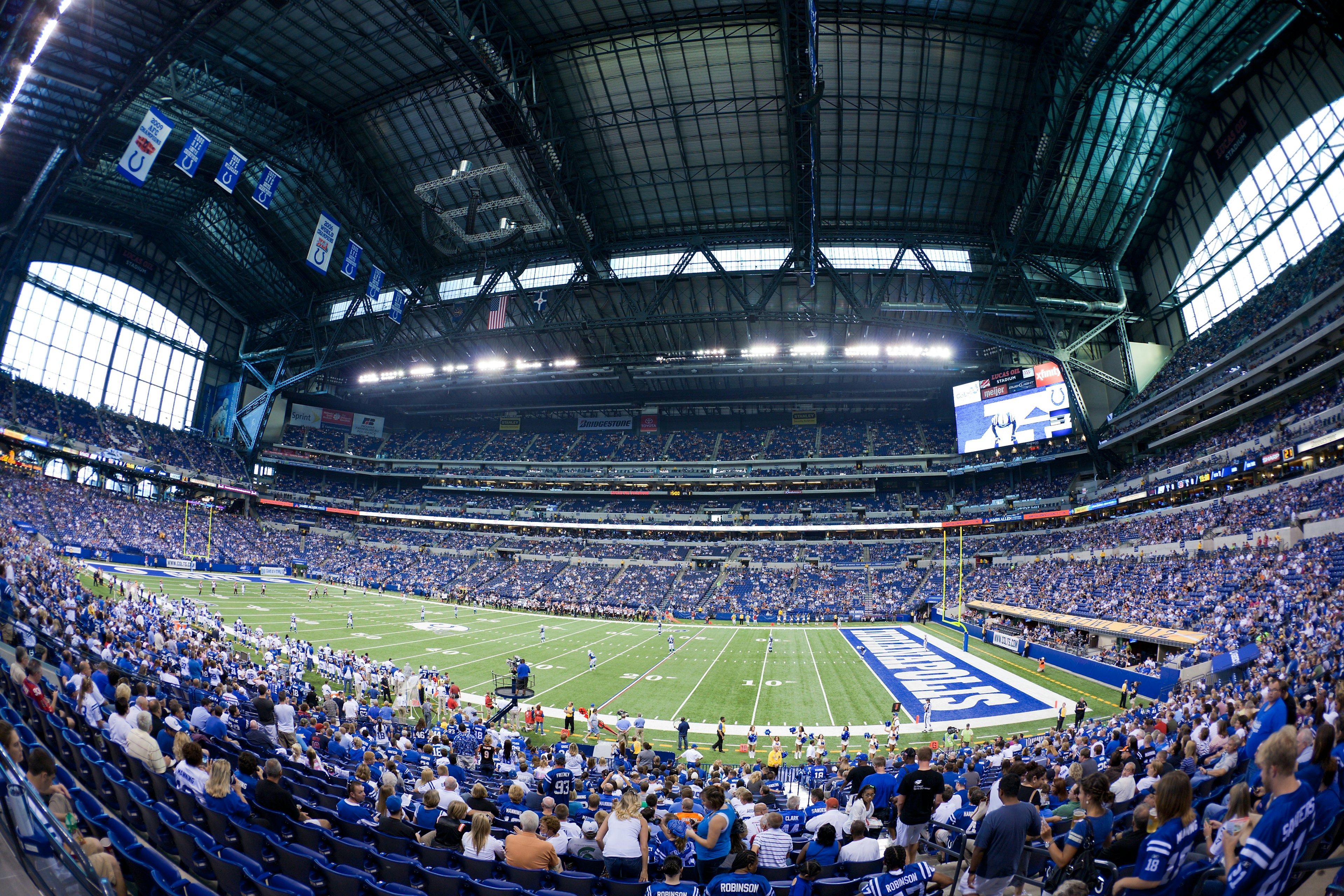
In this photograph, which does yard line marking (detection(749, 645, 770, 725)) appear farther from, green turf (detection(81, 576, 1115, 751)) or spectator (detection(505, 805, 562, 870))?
spectator (detection(505, 805, 562, 870))

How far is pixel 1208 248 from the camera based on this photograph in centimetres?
4562

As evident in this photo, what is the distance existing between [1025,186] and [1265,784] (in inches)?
1784

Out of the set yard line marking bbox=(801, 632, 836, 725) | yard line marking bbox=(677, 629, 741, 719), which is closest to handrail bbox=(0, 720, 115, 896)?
yard line marking bbox=(677, 629, 741, 719)

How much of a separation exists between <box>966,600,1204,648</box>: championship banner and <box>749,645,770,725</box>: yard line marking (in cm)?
1658

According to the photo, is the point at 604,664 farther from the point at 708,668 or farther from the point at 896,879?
the point at 896,879

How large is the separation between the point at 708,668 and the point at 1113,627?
67.6 ft

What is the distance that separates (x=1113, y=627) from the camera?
31.7 metres

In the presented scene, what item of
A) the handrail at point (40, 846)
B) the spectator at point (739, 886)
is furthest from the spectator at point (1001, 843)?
the handrail at point (40, 846)

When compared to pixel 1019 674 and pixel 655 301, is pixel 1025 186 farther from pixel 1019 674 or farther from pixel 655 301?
pixel 1019 674

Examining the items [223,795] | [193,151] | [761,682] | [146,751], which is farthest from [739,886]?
[193,151]

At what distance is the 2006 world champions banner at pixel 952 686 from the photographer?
80.4 ft

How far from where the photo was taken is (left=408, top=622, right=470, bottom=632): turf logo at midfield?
133 ft

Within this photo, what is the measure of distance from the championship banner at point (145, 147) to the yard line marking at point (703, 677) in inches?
1278

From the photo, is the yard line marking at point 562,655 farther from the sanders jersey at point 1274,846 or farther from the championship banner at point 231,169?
the championship banner at point 231,169
